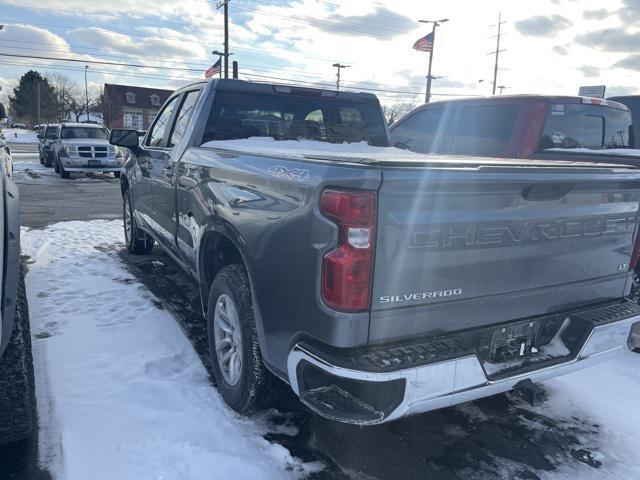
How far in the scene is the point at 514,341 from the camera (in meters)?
2.55

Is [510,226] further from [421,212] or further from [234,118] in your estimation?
[234,118]

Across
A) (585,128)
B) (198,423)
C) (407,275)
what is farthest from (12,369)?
(585,128)

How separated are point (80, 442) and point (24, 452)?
10.5 inches

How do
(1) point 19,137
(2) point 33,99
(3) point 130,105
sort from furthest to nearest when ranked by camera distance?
(2) point 33,99
(3) point 130,105
(1) point 19,137

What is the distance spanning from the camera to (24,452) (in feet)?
8.64

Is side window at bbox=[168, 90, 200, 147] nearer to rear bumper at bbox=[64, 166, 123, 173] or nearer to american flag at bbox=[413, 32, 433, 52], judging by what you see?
rear bumper at bbox=[64, 166, 123, 173]

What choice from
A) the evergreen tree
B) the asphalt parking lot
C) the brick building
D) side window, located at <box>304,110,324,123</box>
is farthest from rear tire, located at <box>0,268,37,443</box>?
the evergreen tree

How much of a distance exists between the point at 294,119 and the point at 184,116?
3.13ft

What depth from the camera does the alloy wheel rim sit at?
9.66 feet

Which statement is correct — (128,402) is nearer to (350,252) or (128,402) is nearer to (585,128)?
(350,252)

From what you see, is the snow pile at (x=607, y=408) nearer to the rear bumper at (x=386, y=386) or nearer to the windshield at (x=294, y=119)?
the rear bumper at (x=386, y=386)

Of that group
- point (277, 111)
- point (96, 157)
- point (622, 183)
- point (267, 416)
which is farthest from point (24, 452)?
Answer: point (96, 157)

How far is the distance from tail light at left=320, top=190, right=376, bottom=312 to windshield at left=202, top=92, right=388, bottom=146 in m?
2.21

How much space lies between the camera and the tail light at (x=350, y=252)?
202cm
